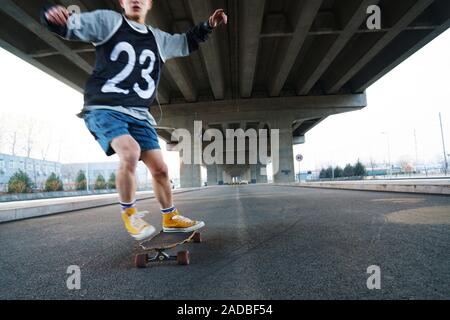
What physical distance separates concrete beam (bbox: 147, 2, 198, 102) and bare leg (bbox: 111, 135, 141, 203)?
1347 cm

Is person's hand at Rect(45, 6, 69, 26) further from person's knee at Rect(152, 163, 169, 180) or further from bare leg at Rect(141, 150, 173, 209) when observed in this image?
person's knee at Rect(152, 163, 169, 180)

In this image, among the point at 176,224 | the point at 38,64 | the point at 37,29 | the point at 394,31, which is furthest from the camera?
the point at 38,64

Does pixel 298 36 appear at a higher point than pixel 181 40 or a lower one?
higher

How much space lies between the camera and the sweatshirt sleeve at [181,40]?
2.96m

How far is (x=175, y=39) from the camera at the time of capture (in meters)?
3.06

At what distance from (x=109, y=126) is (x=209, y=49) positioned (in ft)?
54.2

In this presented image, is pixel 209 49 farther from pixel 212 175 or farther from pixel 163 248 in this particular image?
pixel 212 175

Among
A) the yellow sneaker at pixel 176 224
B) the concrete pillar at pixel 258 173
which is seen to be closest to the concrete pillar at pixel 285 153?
the yellow sneaker at pixel 176 224

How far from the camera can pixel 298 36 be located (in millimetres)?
17375

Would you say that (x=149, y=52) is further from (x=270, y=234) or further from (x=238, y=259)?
(x=270, y=234)

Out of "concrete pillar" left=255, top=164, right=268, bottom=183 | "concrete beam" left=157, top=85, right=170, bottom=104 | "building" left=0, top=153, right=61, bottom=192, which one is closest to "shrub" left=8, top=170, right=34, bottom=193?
"building" left=0, top=153, right=61, bottom=192

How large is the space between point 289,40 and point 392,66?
34.5ft

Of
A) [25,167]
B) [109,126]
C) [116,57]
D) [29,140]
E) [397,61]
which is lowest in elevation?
[109,126]

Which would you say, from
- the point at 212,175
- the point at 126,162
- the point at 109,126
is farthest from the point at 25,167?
the point at 126,162
